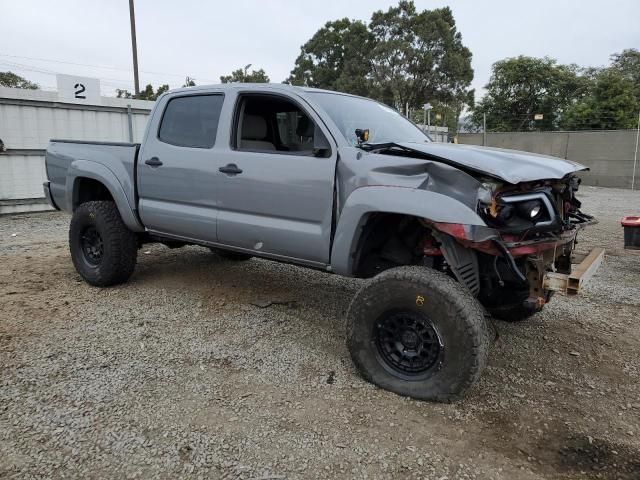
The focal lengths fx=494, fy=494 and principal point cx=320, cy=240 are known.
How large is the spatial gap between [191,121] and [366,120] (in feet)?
5.08

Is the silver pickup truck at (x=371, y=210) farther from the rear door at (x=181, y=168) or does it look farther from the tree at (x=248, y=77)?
the tree at (x=248, y=77)

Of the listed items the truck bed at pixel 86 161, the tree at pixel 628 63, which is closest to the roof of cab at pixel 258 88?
the truck bed at pixel 86 161

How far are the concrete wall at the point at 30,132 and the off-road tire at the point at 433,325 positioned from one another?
362 inches

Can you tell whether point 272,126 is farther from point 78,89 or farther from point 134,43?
point 134,43

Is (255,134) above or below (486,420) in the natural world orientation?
above

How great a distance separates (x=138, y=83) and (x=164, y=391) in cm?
1922

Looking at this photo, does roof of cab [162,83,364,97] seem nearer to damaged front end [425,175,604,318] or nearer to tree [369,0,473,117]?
damaged front end [425,175,604,318]

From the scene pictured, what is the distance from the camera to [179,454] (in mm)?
2434

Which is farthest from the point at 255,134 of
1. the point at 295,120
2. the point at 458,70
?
the point at 458,70

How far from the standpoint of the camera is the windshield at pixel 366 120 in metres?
3.56

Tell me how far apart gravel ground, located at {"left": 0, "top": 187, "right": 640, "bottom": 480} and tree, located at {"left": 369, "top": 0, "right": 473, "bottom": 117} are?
3241cm

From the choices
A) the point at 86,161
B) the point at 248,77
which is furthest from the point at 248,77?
the point at 86,161

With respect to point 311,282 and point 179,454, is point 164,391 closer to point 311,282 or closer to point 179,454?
point 179,454

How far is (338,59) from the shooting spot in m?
40.9
